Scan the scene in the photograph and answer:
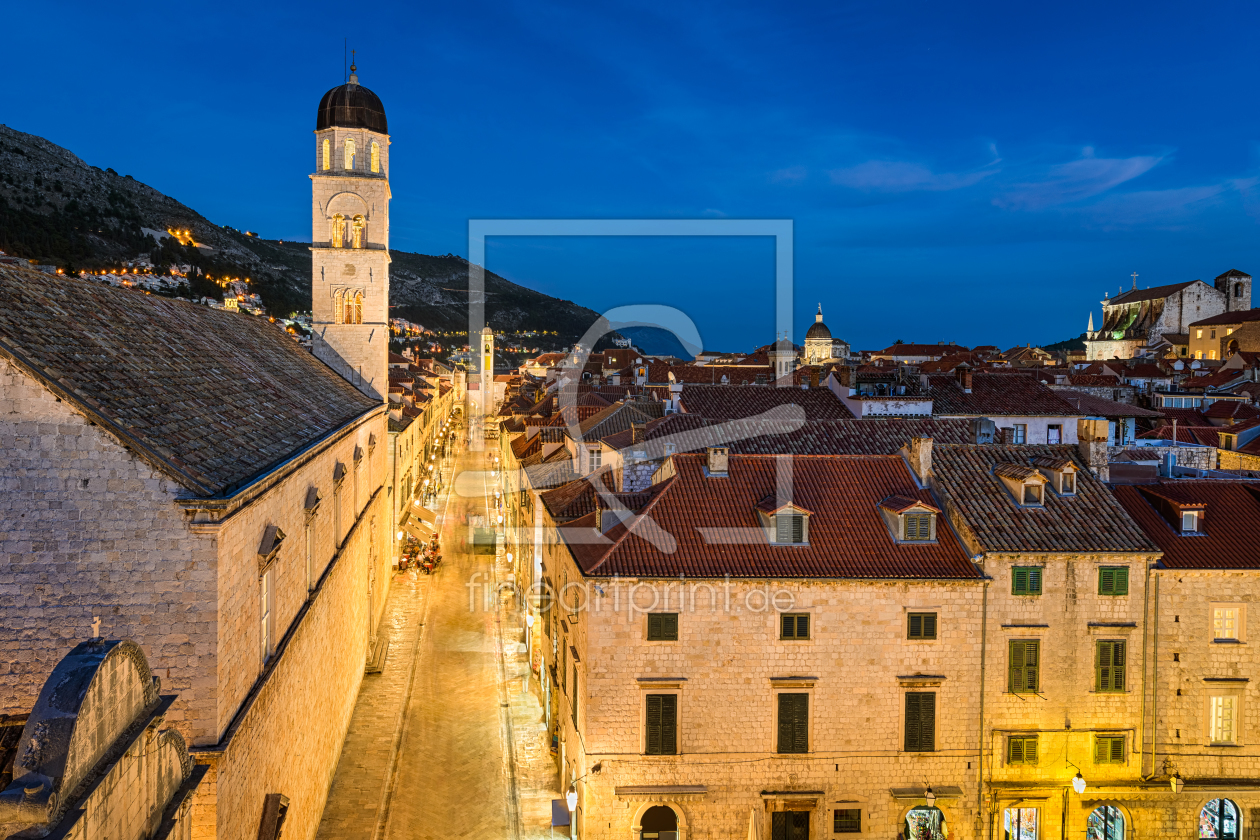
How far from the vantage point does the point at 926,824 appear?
67.7 feet

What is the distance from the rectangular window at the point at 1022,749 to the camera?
20781 millimetres

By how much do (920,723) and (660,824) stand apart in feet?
23.0

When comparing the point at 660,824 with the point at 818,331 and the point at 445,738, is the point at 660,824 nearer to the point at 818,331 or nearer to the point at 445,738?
the point at 445,738

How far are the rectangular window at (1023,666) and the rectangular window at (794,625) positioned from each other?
535 centimetres

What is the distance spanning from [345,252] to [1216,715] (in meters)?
36.4

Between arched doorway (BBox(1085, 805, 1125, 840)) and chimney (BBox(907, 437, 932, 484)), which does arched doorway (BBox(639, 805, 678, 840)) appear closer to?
arched doorway (BBox(1085, 805, 1125, 840))

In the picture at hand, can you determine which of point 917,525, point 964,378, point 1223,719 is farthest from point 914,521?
point 964,378

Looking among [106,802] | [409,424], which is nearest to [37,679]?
[106,802]

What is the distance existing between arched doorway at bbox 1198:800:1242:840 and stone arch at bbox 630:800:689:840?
13.8 metres

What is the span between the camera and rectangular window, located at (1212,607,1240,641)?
21.5 m

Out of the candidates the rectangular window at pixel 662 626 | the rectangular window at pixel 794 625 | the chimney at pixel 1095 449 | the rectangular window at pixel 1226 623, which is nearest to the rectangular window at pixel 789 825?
the rectangular window at pixel 794 625

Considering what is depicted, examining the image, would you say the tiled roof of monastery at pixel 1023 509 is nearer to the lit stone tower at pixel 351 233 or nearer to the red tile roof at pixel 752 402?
the red tile roof at pixel 752 402

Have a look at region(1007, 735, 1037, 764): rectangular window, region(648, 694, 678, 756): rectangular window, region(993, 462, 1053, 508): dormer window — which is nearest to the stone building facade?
region(648, 694, 678, 756): rectangular window

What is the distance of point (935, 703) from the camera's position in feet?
67.7
